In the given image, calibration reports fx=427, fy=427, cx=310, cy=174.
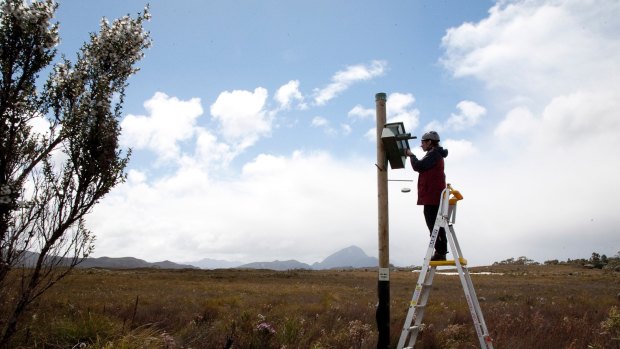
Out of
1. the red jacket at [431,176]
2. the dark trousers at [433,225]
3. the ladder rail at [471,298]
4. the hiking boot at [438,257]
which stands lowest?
the ladder rail at [471,298]

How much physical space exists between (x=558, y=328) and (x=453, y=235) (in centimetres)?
475

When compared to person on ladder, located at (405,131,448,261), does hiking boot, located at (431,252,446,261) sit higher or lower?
lower

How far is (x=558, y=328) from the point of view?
909 cm

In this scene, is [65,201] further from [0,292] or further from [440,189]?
[440,189]

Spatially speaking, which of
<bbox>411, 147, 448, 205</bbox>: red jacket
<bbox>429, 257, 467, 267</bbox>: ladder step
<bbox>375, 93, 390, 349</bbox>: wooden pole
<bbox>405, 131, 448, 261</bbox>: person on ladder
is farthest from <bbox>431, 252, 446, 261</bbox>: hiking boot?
<bbox>375, 93, 390, 349</bbox>: wooden pole

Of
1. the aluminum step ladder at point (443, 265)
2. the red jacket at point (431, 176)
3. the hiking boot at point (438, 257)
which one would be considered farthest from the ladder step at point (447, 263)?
the red jacket at point (431, 176)

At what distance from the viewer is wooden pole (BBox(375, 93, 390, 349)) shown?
7.54 meters

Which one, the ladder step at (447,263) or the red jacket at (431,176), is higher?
the red jacket at (431,176)

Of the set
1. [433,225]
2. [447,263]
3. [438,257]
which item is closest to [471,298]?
[447,263]

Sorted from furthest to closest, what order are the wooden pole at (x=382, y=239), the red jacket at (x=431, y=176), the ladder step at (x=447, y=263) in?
the wooden pole at (x=382, y=239), the red jacket at (x=431, y=176), the ladder step at (x=447, y=263)

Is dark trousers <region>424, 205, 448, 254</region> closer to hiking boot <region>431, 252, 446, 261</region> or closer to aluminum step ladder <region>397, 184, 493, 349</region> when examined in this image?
hiking boot <region>431, 252, 446, 261</region>

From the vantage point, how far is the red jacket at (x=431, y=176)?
698 cm

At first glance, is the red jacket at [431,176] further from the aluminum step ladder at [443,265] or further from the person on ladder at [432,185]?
the aluminum step ladder at [443,265]

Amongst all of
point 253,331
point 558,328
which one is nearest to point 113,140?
point 253,331
